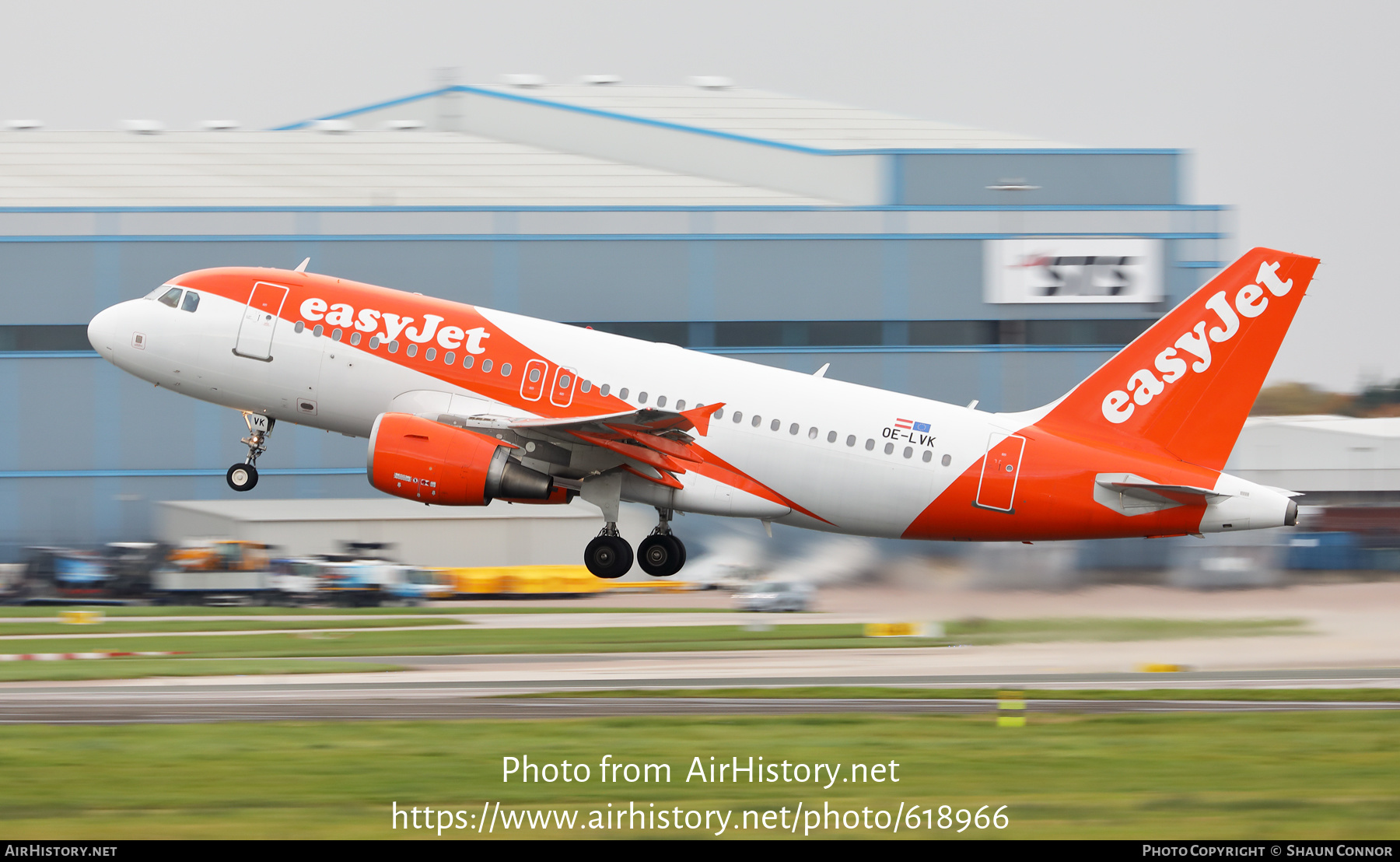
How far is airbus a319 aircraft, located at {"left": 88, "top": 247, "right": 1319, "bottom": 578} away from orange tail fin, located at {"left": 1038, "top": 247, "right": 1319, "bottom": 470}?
4 centimetres

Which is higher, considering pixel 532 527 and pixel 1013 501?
pixel 1013 501

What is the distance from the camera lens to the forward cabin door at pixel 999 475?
3069 cm

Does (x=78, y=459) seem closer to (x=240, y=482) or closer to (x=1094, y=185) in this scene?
(x=240, y=482)

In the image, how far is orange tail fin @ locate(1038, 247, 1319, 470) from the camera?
30.9 meters

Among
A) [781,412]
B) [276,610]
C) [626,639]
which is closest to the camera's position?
[781,412]

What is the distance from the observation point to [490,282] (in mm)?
58062

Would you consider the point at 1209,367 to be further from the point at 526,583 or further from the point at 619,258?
the point at 619,258

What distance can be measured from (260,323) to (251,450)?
2.66 meters

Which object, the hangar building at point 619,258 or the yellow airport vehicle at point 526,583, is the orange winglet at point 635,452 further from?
the hangar building at point 619,258

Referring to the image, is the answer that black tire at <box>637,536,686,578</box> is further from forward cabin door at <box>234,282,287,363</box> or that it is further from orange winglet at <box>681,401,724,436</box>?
forward cabin door at <box>234,282,287,363</box>

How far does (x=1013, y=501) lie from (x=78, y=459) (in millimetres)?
39351

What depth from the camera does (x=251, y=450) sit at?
103 ft

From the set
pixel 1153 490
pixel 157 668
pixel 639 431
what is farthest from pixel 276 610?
pixel 1153 490

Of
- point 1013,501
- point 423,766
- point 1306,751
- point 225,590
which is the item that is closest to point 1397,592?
point 1013,501
